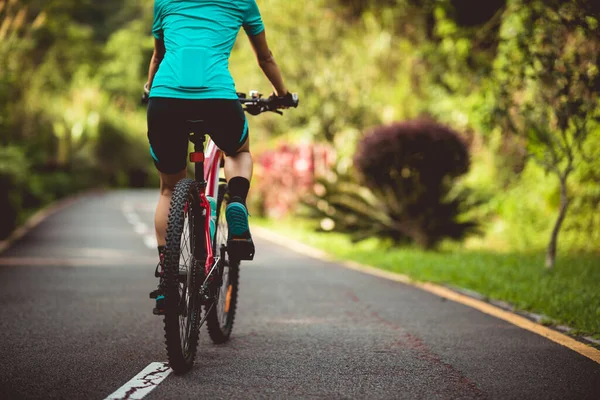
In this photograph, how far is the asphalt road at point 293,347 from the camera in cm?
391

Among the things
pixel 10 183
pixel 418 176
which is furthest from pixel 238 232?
pixel 10 183

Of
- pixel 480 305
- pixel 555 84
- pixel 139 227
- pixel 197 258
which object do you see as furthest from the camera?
pixel 139 227

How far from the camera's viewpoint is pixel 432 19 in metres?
21.0

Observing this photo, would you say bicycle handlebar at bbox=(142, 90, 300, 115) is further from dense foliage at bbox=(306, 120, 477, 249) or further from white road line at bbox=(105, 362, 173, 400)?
dense foliage at bbox=(306, 120, 477, 249)

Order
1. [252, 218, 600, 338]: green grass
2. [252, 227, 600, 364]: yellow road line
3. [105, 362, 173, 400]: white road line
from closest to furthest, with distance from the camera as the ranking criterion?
[105, 362, 173, 400]: white road line
[252, 227, 600, 364]: yellow road line
[252, 218, 600, 338]: green grass

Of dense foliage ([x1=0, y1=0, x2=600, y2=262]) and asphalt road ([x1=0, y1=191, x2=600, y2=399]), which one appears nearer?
asphalt road ([x1=0, y1=191, x2=600, y2=399])

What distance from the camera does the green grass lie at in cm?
624

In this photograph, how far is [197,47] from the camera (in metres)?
4.25

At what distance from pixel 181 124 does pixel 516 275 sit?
5.35 m

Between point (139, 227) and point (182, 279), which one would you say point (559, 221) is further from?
point (139, 227)

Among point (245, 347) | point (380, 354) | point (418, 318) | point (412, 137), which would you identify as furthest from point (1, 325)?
point (412, 137)

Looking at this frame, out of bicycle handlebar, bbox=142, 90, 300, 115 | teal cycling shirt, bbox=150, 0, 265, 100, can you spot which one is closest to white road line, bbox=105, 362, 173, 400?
teal cycling shirt, bbox=150, 0, 265, 100

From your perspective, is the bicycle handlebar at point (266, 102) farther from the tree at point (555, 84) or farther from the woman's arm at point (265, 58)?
the tree at point (555, 84)

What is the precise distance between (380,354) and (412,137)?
7.26 m
